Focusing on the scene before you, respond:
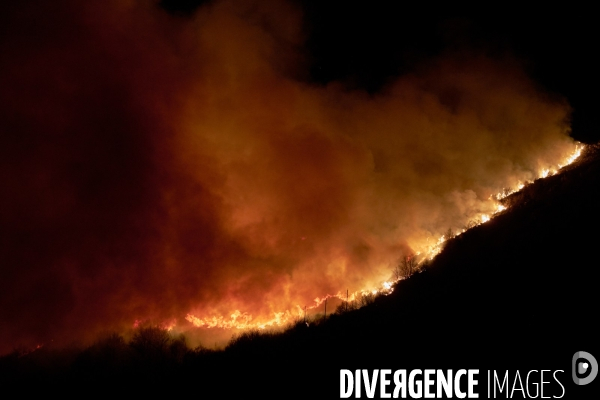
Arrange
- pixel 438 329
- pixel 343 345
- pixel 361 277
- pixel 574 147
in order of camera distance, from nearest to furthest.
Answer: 1. pixel 438 329
2. pixel 343 345
3. pixel 361 277
4. pixel 574 147

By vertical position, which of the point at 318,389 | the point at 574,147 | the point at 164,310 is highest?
the point at 574,147

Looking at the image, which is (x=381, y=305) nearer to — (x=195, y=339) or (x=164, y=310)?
(x=195, y=339)

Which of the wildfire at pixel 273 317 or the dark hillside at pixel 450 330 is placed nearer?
the dark hillside at pixel 450 330

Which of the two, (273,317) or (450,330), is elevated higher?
(273,317)

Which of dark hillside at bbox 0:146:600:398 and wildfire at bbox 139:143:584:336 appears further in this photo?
wildfire at bbox 139:143:584:336

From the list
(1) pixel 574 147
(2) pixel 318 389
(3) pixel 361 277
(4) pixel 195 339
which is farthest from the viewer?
(1) pixel 574 147

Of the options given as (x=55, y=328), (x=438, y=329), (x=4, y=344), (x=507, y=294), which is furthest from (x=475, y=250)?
(x=4, y=344)

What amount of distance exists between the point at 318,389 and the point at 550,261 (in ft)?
51.6

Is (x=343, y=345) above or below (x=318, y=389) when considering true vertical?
above

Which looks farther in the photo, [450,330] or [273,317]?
[273,317]

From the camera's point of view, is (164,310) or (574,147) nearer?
(164,310)

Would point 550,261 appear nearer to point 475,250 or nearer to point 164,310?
point 475,250

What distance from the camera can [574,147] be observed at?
44375mm

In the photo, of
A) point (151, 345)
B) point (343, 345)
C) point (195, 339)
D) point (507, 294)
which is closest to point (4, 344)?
point (151, 345)
